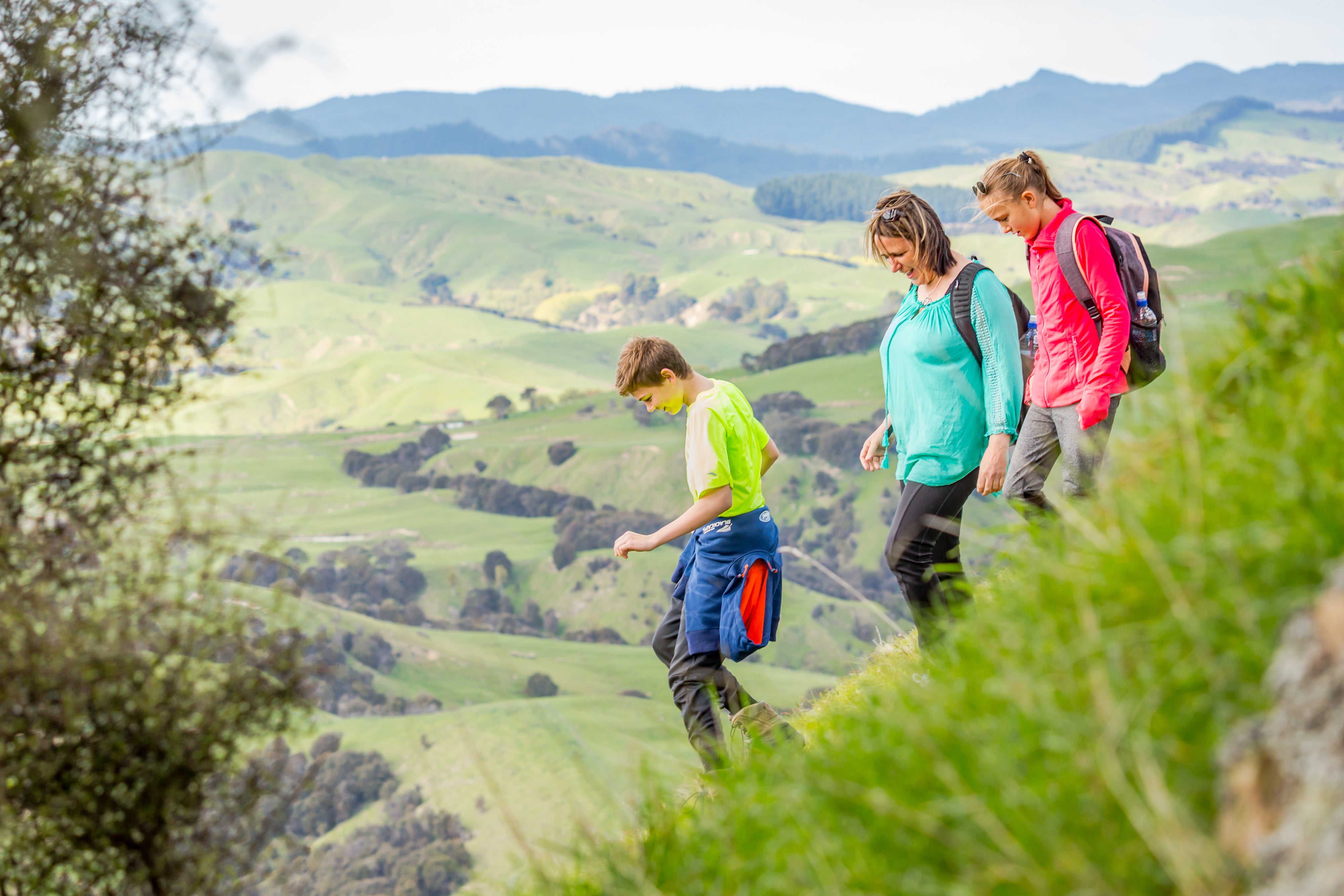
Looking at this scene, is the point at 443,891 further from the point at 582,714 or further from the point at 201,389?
the point at 201,389

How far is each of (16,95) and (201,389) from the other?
260 centimetres

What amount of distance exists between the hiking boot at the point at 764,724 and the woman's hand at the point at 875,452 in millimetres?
2009

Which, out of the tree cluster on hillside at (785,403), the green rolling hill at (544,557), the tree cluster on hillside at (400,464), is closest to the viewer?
the green rolling hill at (544,557)

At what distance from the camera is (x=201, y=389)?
7.90 metres

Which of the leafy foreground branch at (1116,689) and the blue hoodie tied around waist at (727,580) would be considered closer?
the leafy foreground branch at (1116,689)

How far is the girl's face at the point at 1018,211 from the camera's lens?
5.28 metres

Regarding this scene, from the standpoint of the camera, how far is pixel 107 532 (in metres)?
Result: 5.89

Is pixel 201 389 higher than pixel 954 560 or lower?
higher

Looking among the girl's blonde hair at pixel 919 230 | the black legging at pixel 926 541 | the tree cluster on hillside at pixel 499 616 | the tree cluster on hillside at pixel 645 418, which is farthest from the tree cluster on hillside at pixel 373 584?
the girl's blonde hair at pixel 919 230

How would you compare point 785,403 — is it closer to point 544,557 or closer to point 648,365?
point 544,557

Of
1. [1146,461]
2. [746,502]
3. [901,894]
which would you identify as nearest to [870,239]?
[746,502]

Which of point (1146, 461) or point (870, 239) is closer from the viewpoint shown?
point (1146, 461)

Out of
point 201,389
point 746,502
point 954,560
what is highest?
point 201,389

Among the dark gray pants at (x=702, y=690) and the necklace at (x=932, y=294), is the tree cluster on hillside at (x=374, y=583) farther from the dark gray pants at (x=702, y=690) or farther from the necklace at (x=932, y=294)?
the necklace at (x=932, y=294)
